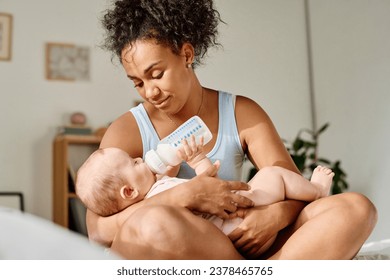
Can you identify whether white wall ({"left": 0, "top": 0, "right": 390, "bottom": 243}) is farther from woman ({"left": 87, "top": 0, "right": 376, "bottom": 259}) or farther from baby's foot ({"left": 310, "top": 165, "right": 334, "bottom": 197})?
baby's foot ({"left": 310, "top": 165, "right": 334, "bottom": 197})

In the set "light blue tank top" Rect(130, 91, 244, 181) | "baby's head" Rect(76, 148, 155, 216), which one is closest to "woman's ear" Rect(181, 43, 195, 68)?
"light blue tank top" Rect(130, 91, 244, 181)

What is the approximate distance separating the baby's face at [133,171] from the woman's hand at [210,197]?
12 centimetres

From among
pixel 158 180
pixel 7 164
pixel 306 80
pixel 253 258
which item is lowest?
pixel 7 164

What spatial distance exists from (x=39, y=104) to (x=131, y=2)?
4.57 feet

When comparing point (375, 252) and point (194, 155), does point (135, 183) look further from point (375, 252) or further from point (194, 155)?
point (375, 252)

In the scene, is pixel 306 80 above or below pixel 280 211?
above

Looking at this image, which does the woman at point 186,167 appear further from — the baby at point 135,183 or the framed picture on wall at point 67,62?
the framed picture on wall at point 67,62

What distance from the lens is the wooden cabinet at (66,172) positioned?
2.21 meters

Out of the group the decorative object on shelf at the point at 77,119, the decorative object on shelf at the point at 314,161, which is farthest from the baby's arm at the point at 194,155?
the decorative object on shelf at the point at 77,119

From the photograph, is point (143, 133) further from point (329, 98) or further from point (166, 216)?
point (329, 98)

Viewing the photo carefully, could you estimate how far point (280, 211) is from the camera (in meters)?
0.86

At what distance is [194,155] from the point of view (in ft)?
3.04

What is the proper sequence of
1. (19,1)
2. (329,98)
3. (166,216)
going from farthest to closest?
(19,1)
(329,98)
(166,216)
